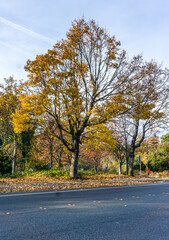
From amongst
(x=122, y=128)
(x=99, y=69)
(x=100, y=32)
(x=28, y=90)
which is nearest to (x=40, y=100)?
(x=28, y=90)

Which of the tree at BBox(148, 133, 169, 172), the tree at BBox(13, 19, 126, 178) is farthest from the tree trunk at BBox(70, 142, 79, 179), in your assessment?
the tree at BBox(148, 133, 169, 172)

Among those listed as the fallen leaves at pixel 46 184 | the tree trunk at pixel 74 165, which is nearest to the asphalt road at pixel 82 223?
the fallen leaves at pixel 46 184

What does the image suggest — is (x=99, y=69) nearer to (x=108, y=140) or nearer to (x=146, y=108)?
(x=146, y=108)

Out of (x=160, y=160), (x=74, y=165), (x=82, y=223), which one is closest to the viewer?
(x=82, y=223)

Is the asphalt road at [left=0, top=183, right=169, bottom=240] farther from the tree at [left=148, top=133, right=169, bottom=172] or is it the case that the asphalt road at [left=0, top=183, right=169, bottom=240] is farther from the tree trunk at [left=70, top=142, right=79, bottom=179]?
the tree at [left=148, top=133, right=169, bottom=172]

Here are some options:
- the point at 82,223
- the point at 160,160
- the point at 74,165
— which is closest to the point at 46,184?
the point at 74,165

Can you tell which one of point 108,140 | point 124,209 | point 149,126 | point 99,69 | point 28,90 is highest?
point 99,69

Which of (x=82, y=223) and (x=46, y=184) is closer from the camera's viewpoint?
(x=82, y=223)

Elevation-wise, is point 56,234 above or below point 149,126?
below

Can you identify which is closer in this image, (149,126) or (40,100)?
(40,100)

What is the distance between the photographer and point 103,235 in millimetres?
3566

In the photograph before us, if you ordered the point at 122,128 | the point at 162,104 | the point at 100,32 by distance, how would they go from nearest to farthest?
the point at 100,32, the point at 162,104, the point at 122,128

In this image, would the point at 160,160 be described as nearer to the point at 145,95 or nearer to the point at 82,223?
the point at 145,95

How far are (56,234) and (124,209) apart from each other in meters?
2.53
